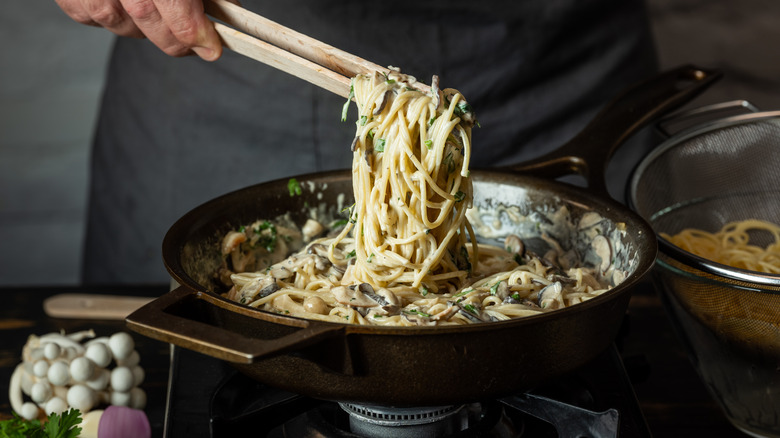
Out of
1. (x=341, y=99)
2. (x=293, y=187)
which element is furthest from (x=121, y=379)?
(x=341, y=99)

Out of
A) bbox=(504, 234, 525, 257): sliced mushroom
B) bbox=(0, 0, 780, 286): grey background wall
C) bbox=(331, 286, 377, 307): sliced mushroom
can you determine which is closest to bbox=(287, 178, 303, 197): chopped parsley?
bbox=(331, 286, 377, 307): sliced mushroom

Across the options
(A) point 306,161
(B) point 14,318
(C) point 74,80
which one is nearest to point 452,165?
(A) point 306,161

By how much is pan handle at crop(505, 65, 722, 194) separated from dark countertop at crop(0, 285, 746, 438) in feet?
1.38

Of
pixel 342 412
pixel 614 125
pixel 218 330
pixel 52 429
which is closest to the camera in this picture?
pixel 218 330

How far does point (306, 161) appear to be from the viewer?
2766 mm

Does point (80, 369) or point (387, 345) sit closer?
point (387, 345)

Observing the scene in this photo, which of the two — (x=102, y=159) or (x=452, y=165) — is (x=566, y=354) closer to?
A: (x=452, y=165)

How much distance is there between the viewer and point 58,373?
167cm

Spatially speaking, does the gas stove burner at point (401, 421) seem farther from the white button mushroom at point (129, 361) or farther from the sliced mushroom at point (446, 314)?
the white button mushroom at point (129, 361)

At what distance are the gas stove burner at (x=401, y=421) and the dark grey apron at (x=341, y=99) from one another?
1.41 meters

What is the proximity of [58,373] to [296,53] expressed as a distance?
882 millimetres

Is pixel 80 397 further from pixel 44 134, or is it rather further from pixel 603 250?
pixel 44 134

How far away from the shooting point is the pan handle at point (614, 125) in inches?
78.5

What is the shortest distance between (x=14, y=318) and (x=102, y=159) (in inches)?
45.0
